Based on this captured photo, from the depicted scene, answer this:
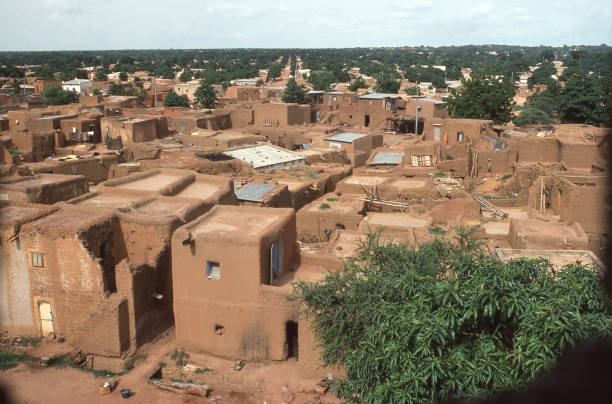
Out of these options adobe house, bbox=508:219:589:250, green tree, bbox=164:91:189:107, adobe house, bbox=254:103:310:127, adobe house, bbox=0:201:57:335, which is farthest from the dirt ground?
green tree, bbox=164:91:189:107

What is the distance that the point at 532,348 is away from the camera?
7.45 metres

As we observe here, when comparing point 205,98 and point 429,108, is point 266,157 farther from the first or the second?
point 205,98

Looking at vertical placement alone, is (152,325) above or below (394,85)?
below

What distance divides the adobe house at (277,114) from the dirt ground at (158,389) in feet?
117

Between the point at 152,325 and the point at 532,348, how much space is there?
32.0 feet

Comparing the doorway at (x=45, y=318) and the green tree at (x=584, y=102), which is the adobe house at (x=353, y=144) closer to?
the green tree at (x=584, y=102)

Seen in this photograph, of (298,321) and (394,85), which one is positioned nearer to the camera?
(298,321)

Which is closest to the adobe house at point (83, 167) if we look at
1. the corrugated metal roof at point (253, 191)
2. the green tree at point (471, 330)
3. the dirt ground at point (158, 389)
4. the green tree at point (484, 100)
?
the corrugated metal roof at point (253, 191)

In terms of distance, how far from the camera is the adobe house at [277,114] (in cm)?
4722

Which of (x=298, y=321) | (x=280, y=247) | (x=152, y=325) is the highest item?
(x=280, y=247)

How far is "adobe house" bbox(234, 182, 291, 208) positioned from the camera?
21.5m

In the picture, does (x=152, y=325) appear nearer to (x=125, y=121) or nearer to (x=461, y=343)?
(x=461, y=343)

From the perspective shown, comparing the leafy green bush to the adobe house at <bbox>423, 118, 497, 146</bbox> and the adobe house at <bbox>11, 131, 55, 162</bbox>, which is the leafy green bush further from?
the adobe house at <bbox>423, 118, 497, 146</bbox>

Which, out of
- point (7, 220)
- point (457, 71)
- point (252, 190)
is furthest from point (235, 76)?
point (7, 220)
